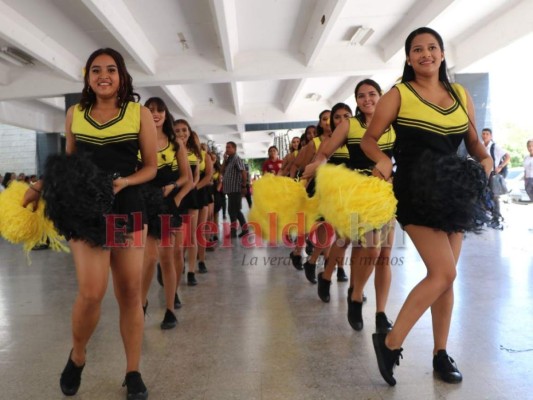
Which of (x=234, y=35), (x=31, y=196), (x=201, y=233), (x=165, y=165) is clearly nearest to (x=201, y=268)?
(x=201, y=233)

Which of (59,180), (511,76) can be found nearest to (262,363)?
(59,180)

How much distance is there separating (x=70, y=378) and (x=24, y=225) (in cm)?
82

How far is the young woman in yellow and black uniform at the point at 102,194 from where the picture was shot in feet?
6.43

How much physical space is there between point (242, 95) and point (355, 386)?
1339cm

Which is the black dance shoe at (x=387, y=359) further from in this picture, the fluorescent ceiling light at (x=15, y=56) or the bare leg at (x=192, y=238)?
the fluorescent ceiling light at (x=15, y=56)

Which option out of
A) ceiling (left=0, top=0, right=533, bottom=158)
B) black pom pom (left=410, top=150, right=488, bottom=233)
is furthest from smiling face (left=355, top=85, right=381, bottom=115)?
ceiling (left=0, top=0, right=533, bottom=158)

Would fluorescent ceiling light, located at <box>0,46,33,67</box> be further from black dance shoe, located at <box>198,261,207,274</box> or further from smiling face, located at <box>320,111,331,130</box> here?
smiling face, located at <box>320,111,331,130</box>

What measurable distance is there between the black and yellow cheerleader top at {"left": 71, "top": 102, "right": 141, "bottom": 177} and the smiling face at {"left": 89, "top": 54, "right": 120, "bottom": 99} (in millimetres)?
102

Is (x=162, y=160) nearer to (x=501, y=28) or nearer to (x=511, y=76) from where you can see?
(x=501, y=28)

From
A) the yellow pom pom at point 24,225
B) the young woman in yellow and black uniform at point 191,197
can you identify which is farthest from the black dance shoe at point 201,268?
the yellow pom pom at point 24,225

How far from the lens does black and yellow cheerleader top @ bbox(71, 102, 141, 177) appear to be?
2137 millimetres

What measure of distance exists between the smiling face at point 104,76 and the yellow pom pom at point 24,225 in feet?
2.16

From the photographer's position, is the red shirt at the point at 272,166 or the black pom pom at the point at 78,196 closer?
the black pom pom at the point at 78,196

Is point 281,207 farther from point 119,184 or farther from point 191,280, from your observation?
point 191,280
